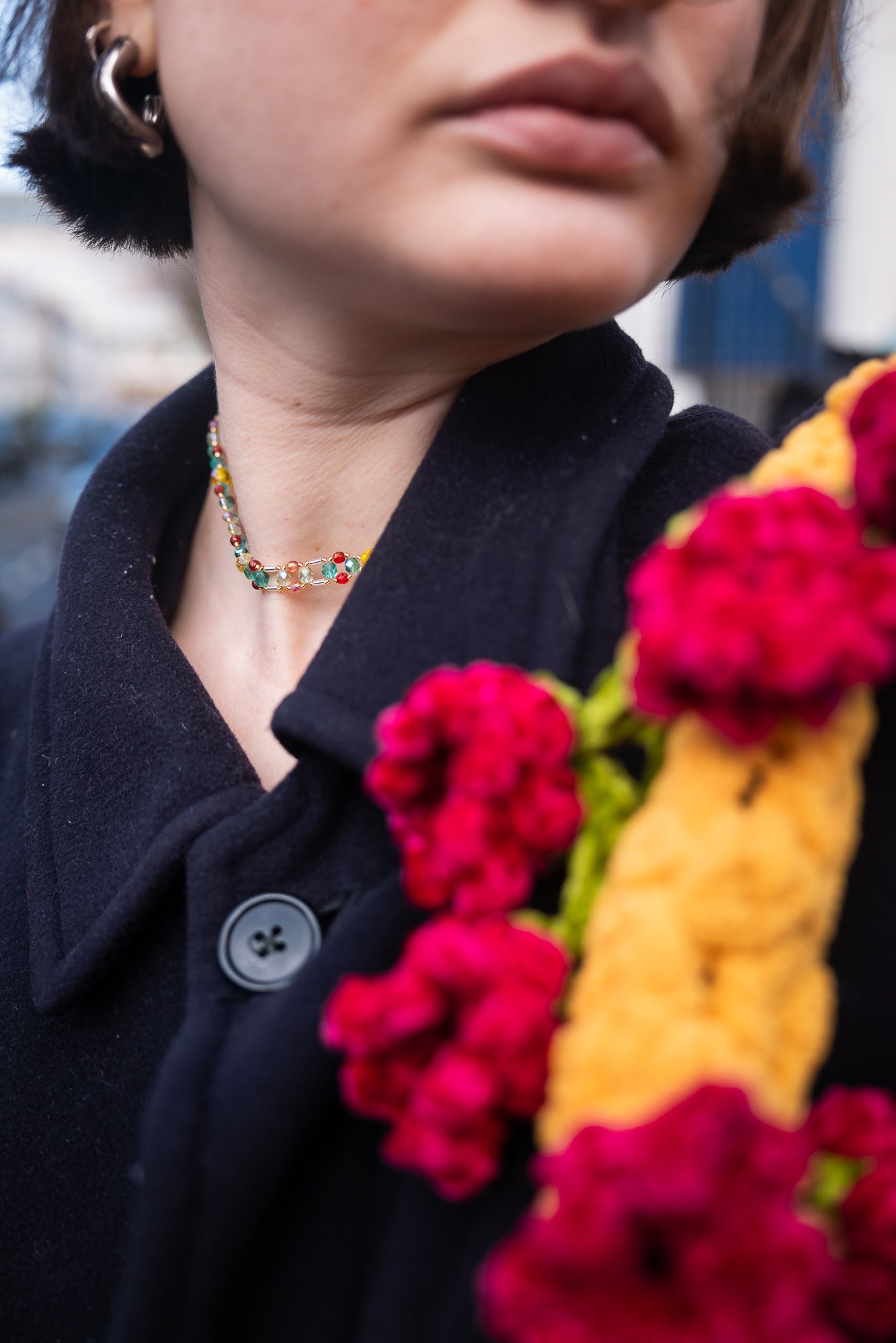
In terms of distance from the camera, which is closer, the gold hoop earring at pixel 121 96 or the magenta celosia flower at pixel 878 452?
the magenta celosia flower at pixel 878 452

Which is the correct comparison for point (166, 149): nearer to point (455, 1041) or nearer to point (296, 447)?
point (296, 447)

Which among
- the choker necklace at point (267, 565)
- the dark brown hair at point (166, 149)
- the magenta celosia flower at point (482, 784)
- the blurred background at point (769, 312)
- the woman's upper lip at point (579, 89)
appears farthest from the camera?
the blurred background at point (769, 312)

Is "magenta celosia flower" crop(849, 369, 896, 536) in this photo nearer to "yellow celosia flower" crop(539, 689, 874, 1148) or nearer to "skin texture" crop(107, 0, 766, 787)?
"yellow celosia flower" crop(539, 689, 874, 1148)

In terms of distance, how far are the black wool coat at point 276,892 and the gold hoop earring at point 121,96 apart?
1.26ft

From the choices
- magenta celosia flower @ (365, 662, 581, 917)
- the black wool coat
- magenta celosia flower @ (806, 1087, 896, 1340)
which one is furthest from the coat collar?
magenta celosia flower @ (806, 1087, 896, 1340)

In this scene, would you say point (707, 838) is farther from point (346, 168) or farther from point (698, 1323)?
point (346, 168)

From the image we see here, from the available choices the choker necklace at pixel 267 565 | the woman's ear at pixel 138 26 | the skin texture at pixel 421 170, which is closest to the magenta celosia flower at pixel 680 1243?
the skin texture at pixel 421 170

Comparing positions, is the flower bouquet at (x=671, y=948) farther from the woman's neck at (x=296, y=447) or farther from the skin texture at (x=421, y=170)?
the woman's neck at (x=296, y=447)

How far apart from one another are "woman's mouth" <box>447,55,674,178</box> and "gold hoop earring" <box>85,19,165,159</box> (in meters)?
0.38

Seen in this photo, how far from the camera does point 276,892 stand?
723mm

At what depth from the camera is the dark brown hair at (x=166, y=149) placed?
771 millimetres

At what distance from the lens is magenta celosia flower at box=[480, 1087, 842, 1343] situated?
0.40m

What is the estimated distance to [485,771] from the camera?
0.50 metres

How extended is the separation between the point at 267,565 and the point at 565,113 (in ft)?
1.67
